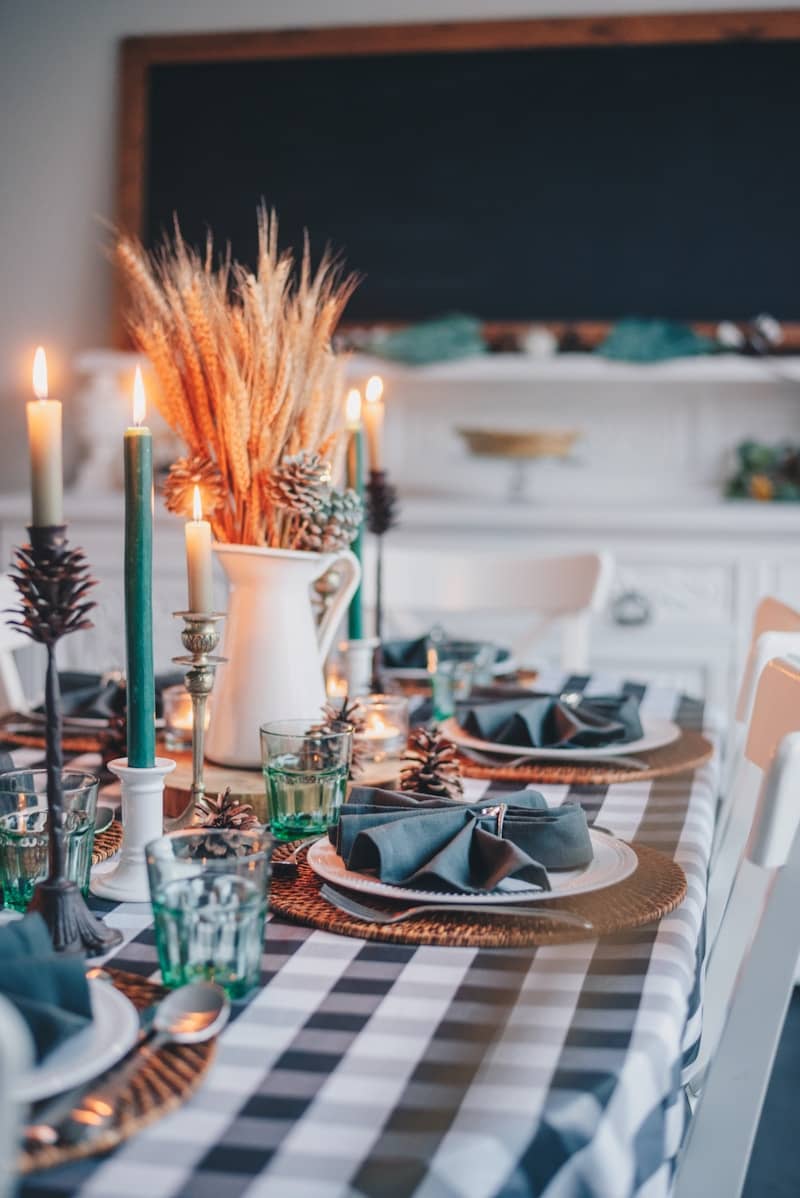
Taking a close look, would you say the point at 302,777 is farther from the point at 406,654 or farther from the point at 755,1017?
the point at 406,654

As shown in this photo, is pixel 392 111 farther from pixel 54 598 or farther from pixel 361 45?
pixel 54 598

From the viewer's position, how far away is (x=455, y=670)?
169cm

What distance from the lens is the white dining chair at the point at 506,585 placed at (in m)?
2.33

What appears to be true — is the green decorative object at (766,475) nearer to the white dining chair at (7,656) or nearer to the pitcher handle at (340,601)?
the white dining chair at (7,656)

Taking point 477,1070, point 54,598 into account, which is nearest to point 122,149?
point 54,598

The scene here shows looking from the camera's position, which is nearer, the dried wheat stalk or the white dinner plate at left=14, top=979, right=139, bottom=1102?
the white dinner plate at left=14, top=979, right=139, bottom=1102

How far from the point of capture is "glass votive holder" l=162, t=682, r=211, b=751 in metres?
1.37

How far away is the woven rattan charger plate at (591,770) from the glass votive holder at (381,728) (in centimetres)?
8

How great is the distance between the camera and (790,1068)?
6.68 ft

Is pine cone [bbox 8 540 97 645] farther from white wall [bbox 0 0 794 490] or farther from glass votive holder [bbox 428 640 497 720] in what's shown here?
white wall [bbox 0 0 794 490]

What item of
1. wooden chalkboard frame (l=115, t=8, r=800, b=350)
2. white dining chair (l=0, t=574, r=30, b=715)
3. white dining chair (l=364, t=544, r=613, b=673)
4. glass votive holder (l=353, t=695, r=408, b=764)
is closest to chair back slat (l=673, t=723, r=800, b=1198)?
glass votive holder (l=353, t=695, r=408, b=764)

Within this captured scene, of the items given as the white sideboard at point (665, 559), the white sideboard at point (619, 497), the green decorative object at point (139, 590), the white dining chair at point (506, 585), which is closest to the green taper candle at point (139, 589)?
the green decorative object at point (139, 590)

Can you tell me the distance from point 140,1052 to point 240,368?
0.66 metres

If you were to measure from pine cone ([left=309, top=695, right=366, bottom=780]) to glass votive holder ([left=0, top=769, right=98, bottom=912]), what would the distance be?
23 centimetres
